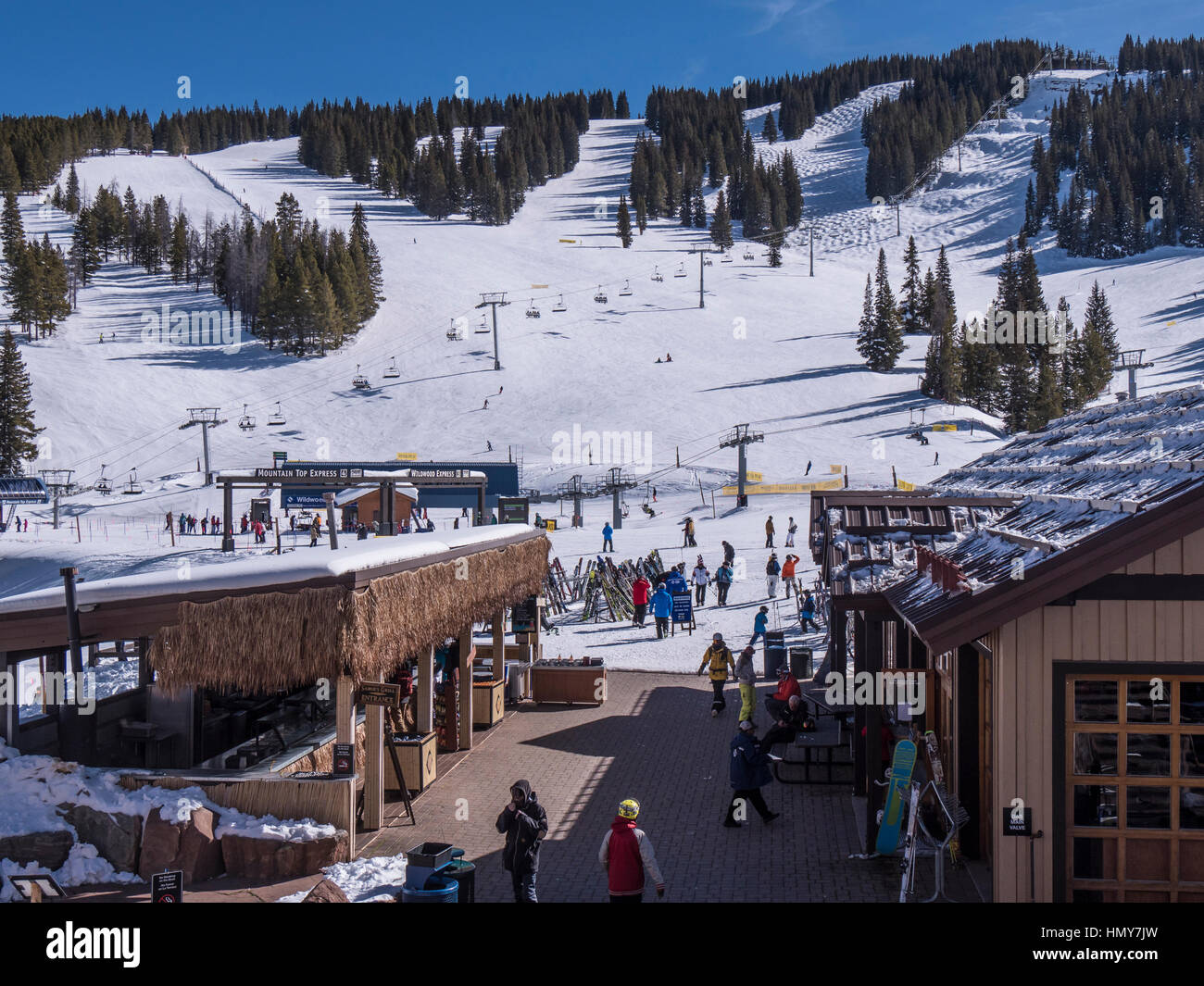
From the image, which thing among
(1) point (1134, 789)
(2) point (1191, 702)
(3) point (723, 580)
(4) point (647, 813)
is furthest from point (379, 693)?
(3) point (723, 580)

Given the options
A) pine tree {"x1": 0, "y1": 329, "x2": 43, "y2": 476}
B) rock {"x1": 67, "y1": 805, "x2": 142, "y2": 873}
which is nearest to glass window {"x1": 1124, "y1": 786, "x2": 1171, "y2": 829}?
rock {"x1": 67, "y1": 805, "x2": 142, "y2": 873}

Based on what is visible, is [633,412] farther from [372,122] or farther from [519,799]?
[372,122]

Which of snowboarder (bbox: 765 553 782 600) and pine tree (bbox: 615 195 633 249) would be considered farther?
pine tree (bbox: 615 195 633 249)

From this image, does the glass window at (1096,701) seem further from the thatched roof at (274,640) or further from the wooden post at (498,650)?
the wooden post at (498,650)

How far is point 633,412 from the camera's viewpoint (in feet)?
222

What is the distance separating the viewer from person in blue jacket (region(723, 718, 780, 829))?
411 inches

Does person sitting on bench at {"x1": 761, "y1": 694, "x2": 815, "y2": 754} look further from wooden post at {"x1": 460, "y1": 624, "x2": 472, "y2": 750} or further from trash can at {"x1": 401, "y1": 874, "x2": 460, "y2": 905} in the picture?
trash can at {"x1": 401, "y1": 874, "x2": 460, "y2": 905}

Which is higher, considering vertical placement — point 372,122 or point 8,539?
point 372,122

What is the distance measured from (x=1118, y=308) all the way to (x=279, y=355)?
3023 inches

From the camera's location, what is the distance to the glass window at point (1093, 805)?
7.24m

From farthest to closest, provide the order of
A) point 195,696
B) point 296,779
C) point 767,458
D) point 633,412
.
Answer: point 633,412 → point 767,458 → point 195,696 → point 296,779

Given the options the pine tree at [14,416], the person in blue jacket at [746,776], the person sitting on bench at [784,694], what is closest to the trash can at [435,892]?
the person in blue jacket at [746,776]

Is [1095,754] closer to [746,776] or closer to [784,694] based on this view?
[746,776]
